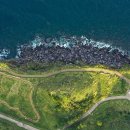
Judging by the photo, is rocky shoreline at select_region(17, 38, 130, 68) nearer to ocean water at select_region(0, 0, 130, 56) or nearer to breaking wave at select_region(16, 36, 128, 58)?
breaking wave at select_region(16, 36, 128, 58)

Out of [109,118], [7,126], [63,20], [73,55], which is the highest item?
[63,20]

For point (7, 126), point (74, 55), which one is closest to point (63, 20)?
point (74, 55)

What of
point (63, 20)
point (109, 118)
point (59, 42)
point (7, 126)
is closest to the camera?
point (7, 126)

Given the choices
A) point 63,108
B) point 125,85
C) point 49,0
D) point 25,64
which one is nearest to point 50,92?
point 63,108

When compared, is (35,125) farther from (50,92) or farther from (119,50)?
(119,50)

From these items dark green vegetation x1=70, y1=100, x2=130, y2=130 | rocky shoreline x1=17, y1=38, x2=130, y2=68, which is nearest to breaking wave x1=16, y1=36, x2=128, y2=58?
rocky shoreline x1=17, y1=38, x2=130, y2=68

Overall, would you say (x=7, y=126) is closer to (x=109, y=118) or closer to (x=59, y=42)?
(x=109, y=118)
